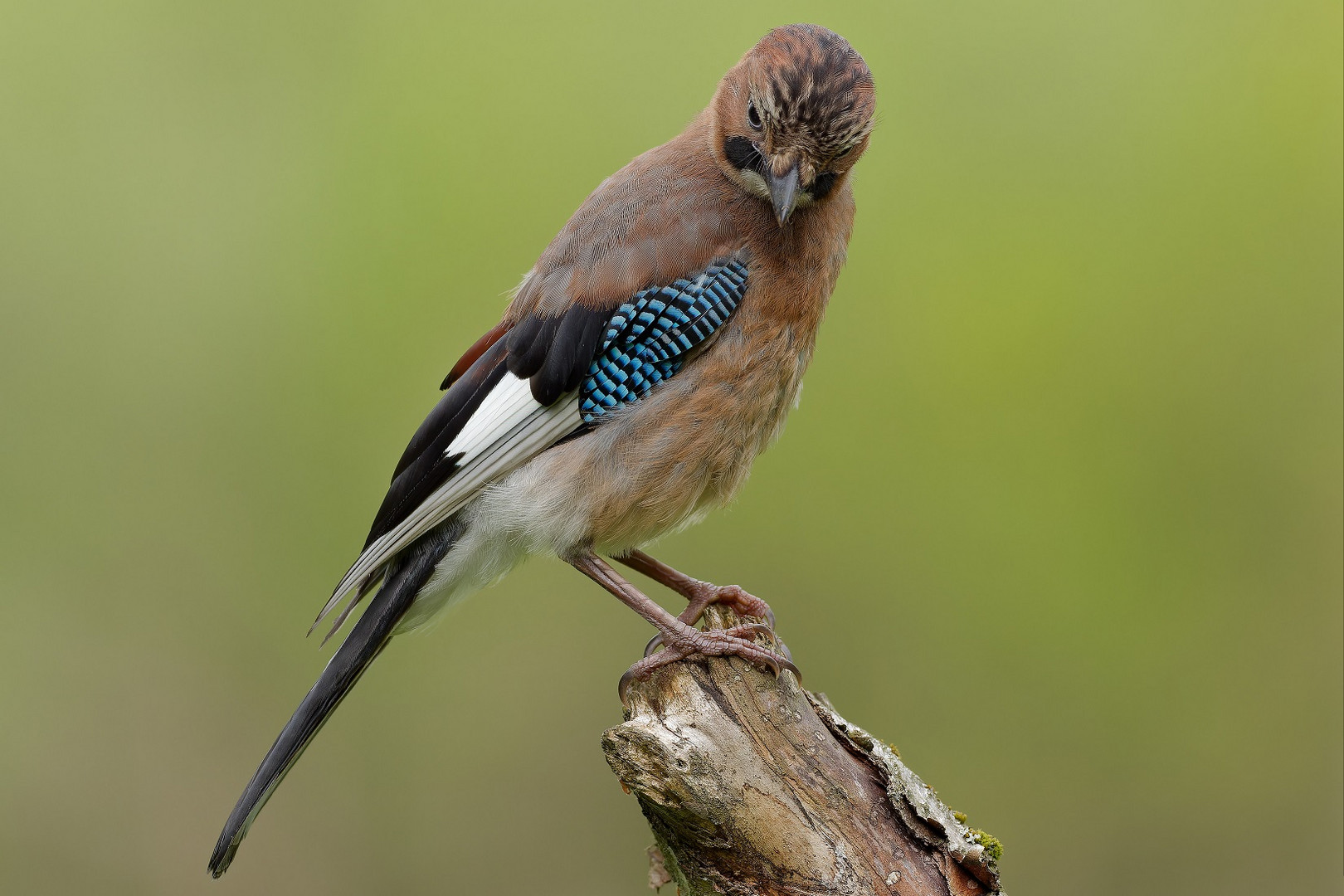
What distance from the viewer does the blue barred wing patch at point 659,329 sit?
3.74 m

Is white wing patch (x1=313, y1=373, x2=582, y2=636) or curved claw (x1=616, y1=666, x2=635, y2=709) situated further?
white wing patch (x1=313, y1=373, x2=582, y2=636)

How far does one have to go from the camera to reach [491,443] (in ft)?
12.5

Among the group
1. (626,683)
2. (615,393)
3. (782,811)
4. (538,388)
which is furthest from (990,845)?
(538,388)

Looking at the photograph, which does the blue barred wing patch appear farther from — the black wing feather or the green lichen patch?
the green lichen patch

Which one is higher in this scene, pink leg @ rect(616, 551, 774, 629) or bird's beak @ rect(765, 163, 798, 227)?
bird's beak @ rect(765, 163, 798, 227)

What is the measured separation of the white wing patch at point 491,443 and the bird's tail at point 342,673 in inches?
5.0

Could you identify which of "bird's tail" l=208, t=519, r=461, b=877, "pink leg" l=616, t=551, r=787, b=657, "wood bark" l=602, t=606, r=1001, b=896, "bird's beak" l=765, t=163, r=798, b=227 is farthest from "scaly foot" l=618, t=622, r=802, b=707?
"bird's beak" l=765, t=163, r=798, b=227

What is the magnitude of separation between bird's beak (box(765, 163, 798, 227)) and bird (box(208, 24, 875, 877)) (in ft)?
0.50

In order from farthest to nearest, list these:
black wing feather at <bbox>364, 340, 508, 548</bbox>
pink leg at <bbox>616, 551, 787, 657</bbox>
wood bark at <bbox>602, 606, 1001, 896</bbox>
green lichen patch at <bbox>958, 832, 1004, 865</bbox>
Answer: pink leg at <bbox>616, 551, 787, 657</bbox> < black wing feather at <bbox>364, 340, 508, 548</bbox> < green lichen patch at <bbox>958, 832, 1004, 865</bbox> < wood bark at <bbox>602, 606, 1001, 896</bbox>

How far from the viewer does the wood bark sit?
10.1 feet

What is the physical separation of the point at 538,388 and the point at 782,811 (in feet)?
4.60

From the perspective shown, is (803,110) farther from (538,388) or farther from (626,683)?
(626,683)

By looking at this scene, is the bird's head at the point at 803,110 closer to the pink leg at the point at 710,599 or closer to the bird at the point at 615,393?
the bird at the point at 615,393

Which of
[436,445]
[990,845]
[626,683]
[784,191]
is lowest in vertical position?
[990,845]
